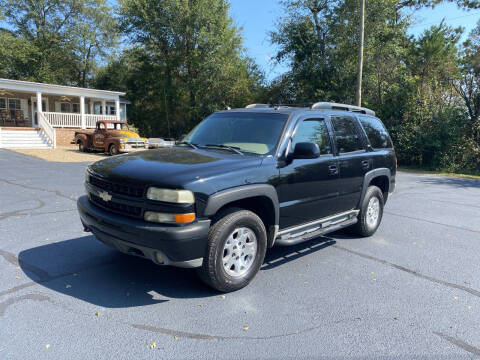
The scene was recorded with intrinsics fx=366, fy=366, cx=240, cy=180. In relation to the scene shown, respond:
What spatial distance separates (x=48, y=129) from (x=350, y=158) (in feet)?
73.6

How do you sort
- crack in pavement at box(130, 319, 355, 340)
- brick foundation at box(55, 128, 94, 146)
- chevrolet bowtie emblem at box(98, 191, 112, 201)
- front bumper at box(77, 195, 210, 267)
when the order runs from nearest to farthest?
crack in pavement at box(130, 319, 355, 340) < front bumper at box(77, 195, 210, 267) < chevrolet bowtie emblem at box(98, 191, 112, 201) < brick foundation at box(55, 128, 94, 146)

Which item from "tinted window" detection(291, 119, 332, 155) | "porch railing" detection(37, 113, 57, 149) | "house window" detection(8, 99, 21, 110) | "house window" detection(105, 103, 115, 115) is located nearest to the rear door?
"tinted window" detection(291, 119, 332, 155)

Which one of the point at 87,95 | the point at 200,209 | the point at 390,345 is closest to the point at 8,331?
the point at 200,209

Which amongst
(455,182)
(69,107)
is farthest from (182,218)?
(69,107)

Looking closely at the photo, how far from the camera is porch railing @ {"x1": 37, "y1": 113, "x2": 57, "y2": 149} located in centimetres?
2256

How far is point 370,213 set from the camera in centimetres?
597

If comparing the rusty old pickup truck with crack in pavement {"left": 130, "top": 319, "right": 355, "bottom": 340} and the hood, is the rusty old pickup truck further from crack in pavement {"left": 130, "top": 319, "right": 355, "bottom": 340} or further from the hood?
crack in pavement {"left": 130, "top": 319, "right": 355, "bottom": 340}

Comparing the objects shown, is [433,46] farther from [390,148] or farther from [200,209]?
[200,209]

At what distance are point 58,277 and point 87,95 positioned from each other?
84.3 feet

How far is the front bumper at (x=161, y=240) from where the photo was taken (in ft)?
10.7

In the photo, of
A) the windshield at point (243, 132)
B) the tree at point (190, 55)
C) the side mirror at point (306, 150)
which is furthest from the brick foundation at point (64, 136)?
the side mirror at point (306, 150)

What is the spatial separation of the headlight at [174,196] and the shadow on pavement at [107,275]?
3.44ft

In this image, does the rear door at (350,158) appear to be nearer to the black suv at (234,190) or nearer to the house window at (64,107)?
the black suv at (234,190)

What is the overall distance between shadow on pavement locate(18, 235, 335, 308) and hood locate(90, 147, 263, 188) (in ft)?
3.76
